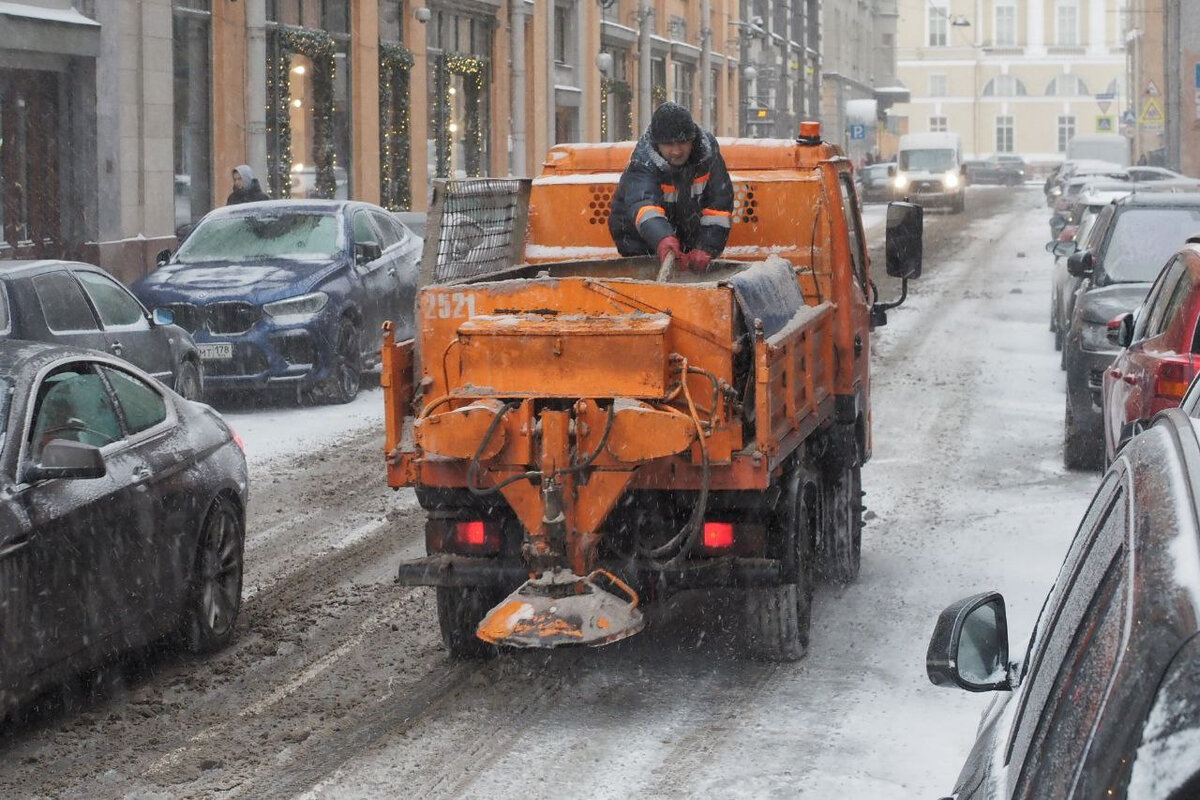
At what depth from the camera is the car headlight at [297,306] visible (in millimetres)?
15719

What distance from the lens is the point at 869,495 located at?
11.8m

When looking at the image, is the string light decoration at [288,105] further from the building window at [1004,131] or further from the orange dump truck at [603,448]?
the building window at [1004,131]

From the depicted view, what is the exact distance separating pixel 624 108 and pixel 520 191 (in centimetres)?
3744

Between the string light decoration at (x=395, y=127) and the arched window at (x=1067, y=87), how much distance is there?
83076 mm

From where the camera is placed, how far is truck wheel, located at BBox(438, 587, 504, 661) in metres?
7.60

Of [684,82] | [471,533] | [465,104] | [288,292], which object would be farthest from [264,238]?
[684,82]

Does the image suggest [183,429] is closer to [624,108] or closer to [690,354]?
[690,354]

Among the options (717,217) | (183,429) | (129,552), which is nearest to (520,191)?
(717,217)

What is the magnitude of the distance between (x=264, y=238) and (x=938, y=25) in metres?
98.4

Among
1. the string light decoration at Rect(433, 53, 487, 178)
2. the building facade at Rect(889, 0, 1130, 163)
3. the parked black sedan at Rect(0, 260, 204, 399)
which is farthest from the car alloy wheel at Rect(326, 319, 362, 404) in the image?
the building facade at Rect(889, 0, 1130, 163)

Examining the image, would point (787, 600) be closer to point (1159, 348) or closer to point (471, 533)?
point (471, 533)

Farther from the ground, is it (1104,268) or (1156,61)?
(1156,61)

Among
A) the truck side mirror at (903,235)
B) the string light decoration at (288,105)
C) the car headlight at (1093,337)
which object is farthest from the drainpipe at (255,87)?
the truck side mirror at (903,235)

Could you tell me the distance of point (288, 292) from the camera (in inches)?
622
